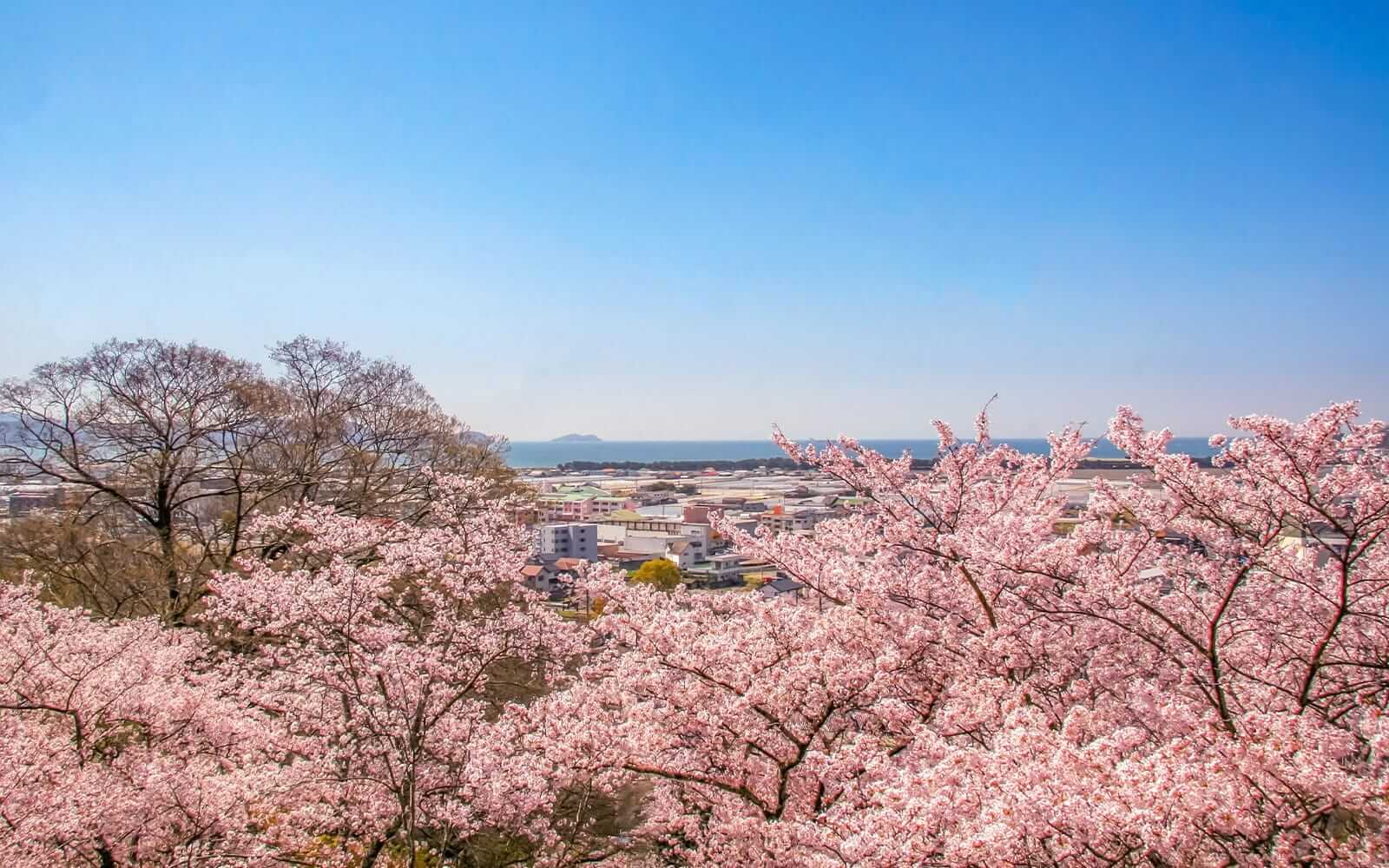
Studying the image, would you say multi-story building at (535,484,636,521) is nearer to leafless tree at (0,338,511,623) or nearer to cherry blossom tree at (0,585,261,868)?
leafless tree at (0,338,511,623)

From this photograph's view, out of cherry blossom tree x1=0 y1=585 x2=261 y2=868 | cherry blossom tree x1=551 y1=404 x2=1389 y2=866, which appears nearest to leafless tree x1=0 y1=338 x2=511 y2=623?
cherry blossom tree x1=0 y1=585 x2=261 y2=868

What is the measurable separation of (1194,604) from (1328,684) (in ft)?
2.98

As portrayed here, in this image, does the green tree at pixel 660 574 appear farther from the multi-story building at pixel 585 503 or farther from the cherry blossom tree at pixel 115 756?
the multi-story building at pixel 585 503

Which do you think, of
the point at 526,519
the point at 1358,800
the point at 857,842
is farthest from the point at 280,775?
the point at 526,519

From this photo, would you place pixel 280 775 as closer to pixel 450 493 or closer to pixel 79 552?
pixel 450 493

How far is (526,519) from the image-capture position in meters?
17.2

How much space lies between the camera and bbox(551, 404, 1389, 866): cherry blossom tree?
10.0 ft

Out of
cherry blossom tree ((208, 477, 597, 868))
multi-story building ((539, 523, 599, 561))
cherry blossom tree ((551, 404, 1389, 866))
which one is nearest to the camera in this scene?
cherry blossom tree ((551, 404, 1389, 866))

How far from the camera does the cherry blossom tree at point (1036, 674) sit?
3061 mm

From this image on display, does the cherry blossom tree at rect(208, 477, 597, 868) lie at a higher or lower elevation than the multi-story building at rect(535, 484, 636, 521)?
higher

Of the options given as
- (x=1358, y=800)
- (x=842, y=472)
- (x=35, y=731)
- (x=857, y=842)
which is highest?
(x=842, y=472)

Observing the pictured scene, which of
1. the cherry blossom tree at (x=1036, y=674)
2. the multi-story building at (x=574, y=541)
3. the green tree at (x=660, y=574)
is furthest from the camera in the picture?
the multi-story building at (x=574, y=541)

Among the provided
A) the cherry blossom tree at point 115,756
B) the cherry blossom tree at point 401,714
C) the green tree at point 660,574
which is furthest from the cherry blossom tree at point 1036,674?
the green tree at point 660,574

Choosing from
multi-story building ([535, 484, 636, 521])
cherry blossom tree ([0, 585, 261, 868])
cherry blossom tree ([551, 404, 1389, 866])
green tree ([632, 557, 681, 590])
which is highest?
cherry blossom tree ([551, 404, 1389, 866])
